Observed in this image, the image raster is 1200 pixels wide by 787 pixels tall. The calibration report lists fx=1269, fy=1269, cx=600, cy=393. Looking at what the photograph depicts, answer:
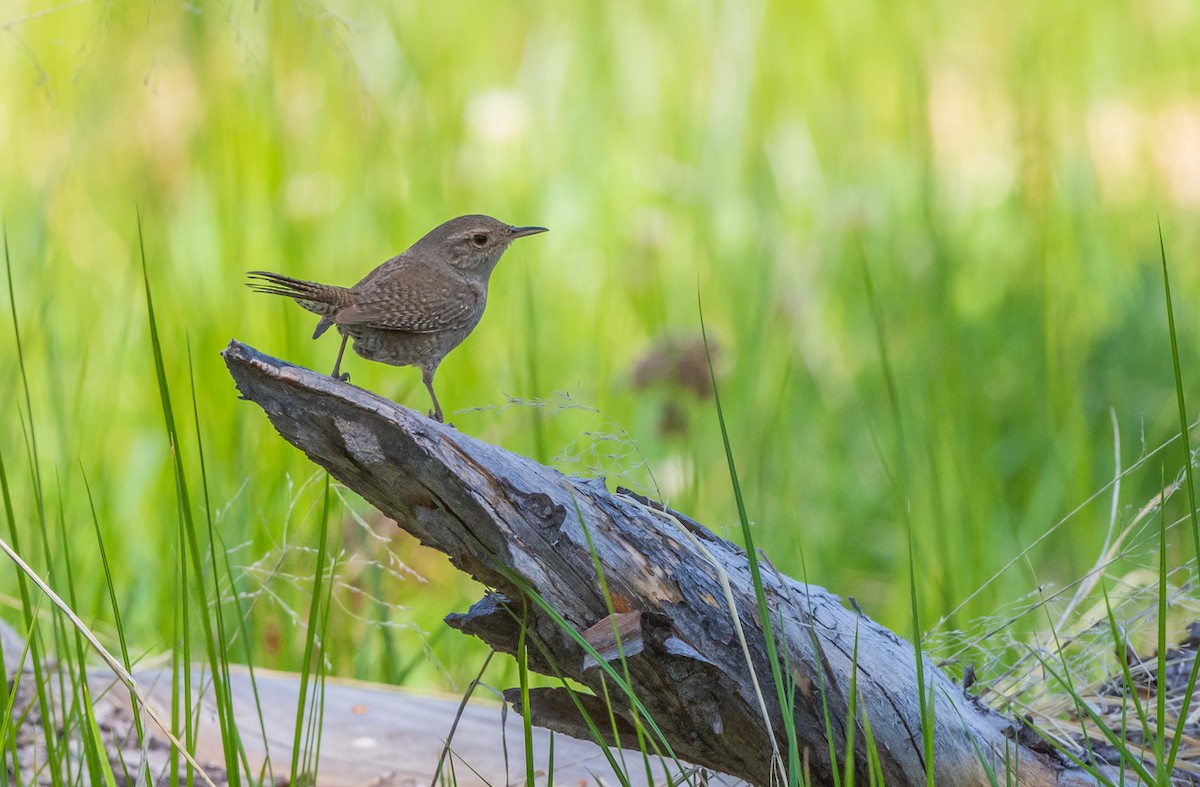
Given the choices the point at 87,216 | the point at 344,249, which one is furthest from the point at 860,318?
the point at 87,216

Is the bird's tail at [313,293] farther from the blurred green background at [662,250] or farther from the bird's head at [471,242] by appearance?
the blurred green background at [662,250]

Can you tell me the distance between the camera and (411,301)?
2.39 m

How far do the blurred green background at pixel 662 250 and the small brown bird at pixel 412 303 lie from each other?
231 millimetres

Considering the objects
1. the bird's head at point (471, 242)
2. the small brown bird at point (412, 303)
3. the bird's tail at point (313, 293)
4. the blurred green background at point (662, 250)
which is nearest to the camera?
the bird's tail at point (313, 293)

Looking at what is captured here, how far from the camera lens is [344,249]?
515 cm

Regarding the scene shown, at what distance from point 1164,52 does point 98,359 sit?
5410 millimetres

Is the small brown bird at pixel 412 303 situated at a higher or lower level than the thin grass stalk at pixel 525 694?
higher

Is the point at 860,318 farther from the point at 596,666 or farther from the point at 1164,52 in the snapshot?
the point at 596,666

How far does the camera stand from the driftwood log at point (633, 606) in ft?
5.27

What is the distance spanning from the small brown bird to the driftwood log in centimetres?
53

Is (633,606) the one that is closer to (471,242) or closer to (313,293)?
(313,293)

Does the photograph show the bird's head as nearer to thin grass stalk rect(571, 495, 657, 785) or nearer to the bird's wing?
the bird's wing

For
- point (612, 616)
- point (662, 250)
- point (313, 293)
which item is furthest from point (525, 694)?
point (662, 250)

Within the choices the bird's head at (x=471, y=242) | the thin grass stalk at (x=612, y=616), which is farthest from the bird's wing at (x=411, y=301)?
the thin grass stalk at (x=612, y=616)
